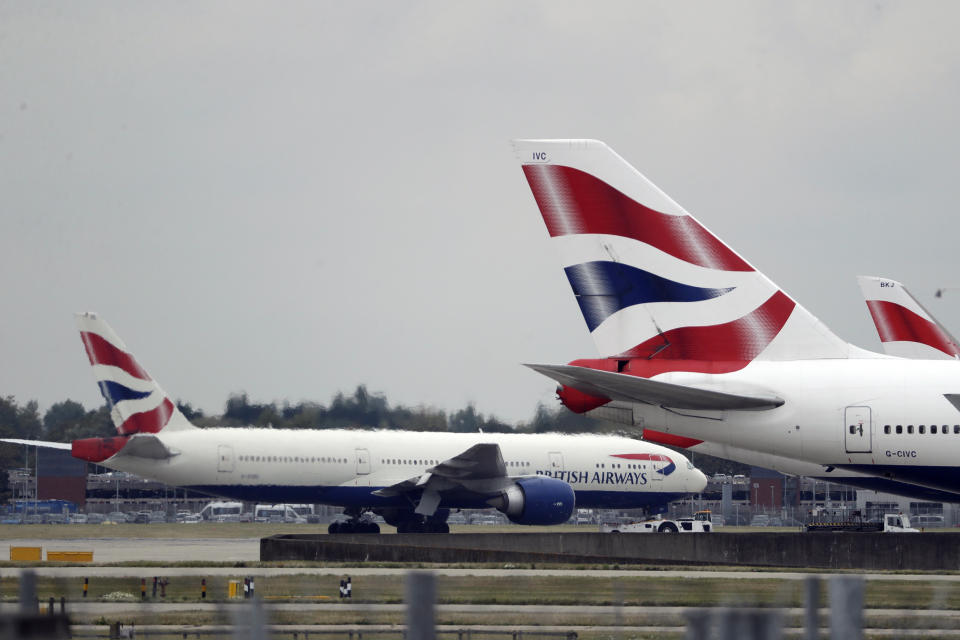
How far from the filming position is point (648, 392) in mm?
21438

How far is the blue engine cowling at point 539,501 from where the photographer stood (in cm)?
4662

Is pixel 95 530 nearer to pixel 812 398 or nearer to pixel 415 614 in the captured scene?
pixel 812 398

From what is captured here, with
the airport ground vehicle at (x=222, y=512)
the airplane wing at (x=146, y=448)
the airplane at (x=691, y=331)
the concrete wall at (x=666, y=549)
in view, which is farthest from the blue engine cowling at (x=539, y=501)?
the airport ground vehicle at (x=222, y=512)

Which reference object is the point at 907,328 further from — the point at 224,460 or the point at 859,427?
the point at 224,460

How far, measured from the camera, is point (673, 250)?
22.6m

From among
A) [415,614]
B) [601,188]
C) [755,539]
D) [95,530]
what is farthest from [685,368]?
[95,530]

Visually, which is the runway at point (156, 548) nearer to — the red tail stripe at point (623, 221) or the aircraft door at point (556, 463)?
the aircraft door at point (556, 463)

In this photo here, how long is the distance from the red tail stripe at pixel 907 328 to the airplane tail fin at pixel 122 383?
25.3 metres

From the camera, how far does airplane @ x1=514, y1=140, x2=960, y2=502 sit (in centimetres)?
2191

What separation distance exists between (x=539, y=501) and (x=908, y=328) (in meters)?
15.0

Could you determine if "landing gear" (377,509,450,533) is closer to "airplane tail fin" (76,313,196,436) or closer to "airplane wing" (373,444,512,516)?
"airplane wing" (373,444,512,516)

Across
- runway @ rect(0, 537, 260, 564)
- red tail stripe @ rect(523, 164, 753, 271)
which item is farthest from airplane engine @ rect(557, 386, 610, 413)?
runway @ rect(0, 537, 260, 564)

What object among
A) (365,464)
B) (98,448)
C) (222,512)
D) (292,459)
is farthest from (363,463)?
(222,512)

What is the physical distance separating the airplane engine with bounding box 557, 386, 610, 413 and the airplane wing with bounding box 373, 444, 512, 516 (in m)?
25.0
